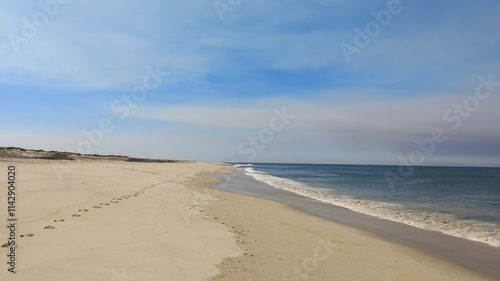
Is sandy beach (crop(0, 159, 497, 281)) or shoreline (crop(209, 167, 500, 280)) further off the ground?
sandy beach (crop(0, 159, 497, 281))

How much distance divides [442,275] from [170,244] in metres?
6.65

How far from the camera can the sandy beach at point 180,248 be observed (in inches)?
205

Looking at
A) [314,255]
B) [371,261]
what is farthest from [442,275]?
[314,255]

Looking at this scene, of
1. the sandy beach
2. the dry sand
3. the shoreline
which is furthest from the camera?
the shoreline

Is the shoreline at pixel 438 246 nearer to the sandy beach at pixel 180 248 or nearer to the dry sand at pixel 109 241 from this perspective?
the sandy beach at pixel 180 248

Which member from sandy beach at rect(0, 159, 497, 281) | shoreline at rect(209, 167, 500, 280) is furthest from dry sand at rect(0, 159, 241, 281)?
shoreline at rect(209, 167, 500, 280)

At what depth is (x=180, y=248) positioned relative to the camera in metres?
6.58

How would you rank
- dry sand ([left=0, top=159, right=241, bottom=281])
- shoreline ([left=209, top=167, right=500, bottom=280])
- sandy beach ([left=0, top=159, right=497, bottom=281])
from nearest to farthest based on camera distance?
dry sand ([left=0, top=159, right=241, bottom=281]) < sandy beach ([left=0, top=159, right=497, bottom=281]) < shoreline ([left=209, top=167, right=500, bottom=280])

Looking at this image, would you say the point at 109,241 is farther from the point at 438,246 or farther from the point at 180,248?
the point at 438,246

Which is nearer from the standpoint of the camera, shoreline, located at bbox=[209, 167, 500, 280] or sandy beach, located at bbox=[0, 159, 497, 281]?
sandy beach, located at bbox=[0, 159, 497, 281]

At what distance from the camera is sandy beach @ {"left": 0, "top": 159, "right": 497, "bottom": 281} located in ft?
17.1

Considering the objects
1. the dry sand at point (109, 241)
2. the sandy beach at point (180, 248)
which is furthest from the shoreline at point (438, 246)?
the dry sand at point (109, 241)

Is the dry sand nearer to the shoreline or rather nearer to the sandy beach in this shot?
the sandy beach

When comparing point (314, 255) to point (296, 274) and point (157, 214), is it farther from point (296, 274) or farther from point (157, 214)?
point (157, 214)
